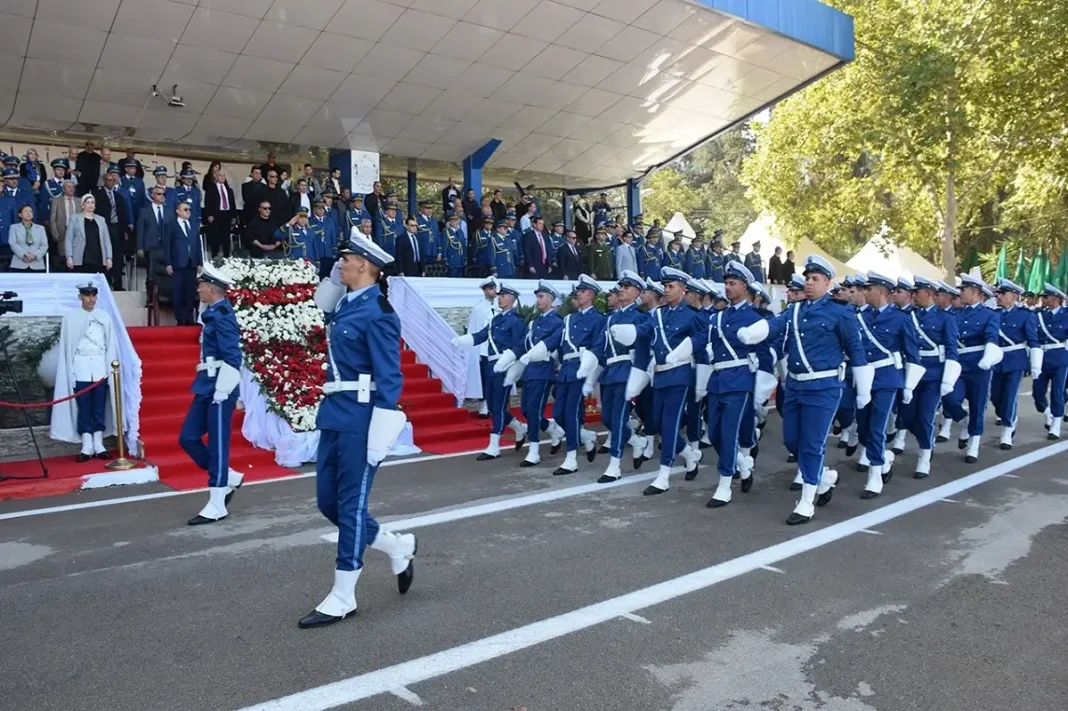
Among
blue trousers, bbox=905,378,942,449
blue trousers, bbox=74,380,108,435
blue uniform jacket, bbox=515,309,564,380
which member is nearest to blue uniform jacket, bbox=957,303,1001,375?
blue trousers, bbox=905,378,942,449

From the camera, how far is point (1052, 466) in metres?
9.31

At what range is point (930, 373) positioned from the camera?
9266mm

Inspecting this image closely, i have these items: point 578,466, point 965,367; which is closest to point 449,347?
point 578,466

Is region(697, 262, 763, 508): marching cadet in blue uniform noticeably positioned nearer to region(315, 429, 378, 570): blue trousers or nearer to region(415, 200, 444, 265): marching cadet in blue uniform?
region(315, 429, 378, 570): blue trousers

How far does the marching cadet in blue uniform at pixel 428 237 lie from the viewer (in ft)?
50.1

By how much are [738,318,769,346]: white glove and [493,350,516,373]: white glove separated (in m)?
3.25

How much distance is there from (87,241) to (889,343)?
10.2m

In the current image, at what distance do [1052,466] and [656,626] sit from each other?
7.06 metres

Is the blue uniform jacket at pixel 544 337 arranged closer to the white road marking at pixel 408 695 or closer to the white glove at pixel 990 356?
the white glove at pixel 990 356

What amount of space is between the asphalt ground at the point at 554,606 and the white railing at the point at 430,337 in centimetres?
443

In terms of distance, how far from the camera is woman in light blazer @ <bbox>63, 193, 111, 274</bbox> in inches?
443

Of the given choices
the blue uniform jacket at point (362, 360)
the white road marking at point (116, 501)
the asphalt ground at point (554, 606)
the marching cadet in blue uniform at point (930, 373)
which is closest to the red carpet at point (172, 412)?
the white road marking at point (116, 501)

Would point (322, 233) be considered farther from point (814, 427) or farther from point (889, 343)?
point (814, 427)

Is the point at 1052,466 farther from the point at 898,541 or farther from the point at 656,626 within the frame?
the point at 656,626
